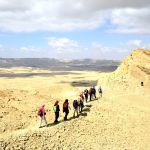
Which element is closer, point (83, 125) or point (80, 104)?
point (83, 125)

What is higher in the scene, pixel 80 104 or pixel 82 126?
pixel 80 104

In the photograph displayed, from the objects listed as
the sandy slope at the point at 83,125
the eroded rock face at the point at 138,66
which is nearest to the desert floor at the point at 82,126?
the sandy slope at the point at 83,125

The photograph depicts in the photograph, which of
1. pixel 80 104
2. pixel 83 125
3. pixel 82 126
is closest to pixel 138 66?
pixel 80 104

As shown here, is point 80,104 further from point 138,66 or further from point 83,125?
point 138,66

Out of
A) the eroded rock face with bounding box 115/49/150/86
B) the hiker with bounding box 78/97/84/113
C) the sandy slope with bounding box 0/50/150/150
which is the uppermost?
the eroded rock face with bounding box 115/49/150/86

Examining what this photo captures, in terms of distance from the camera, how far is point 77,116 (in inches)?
1249

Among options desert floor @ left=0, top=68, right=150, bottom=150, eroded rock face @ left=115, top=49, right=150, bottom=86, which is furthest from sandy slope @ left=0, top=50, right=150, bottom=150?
eroded rock face @ left=115, top=49, right=150, bottom=86

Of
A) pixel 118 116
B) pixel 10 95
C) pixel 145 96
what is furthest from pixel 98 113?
pixel 145 96

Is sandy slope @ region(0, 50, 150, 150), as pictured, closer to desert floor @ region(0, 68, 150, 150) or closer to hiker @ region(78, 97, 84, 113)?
desert floor @ region(0, 68, 150, 150)

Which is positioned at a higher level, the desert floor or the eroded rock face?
the eroded rock face

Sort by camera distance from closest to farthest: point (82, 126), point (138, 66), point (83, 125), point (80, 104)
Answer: point (82, 126) < point (83, 125) < point (80, 104) < point (138, 66)

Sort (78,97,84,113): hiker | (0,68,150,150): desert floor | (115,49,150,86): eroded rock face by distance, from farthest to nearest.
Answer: (115,49,150,86): eroded rock face < (78,97,84,113): hiker < (0,68,150,150): desert floor

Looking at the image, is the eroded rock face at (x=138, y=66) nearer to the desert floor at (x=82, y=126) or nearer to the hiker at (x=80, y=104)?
the desert floor at (x=82, y=126)

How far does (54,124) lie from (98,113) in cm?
652
